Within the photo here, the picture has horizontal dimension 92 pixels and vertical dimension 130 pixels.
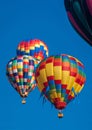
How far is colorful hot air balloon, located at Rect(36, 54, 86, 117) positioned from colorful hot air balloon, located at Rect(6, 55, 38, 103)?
4.73 m

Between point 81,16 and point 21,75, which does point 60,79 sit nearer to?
point 21,75

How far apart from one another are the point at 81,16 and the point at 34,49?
52.8 ft

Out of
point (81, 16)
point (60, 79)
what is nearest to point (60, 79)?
point (60, 79)

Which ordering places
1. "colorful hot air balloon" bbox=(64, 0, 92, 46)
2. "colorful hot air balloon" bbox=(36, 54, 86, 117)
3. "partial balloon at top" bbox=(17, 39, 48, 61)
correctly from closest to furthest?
1. "colorful hot air balloon" bbox=(64, 0, 92, 46)
2. "colorful hot air balloon" bbox=(36, 54, 86, 117)
3. "partial balloon at top" bbox=(17, 39, 48, 61)

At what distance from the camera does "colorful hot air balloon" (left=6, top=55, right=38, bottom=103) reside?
138 feet

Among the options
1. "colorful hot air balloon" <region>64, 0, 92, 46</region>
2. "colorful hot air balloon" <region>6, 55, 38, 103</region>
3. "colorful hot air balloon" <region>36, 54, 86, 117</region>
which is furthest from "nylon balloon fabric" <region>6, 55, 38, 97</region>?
"colorful hot air balloon" <region>64, 0, 92, 46</region>

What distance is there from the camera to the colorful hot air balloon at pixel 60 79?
3641cm

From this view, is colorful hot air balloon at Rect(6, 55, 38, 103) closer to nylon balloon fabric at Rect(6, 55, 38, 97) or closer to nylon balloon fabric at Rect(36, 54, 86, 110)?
nylon balloon fabric at Rect(6, 55, 38, 97)

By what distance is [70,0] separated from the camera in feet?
99.4

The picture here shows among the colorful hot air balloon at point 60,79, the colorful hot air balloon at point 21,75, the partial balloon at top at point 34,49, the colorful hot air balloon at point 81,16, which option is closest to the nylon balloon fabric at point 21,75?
the colorful hot air balloon at point 21,75

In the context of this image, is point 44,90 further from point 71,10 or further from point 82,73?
point 71,10

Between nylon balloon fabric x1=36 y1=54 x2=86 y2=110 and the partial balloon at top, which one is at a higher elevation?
the partial balloon at top

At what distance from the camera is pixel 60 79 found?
3650cm

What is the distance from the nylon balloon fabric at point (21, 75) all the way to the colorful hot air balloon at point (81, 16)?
39.0ft
